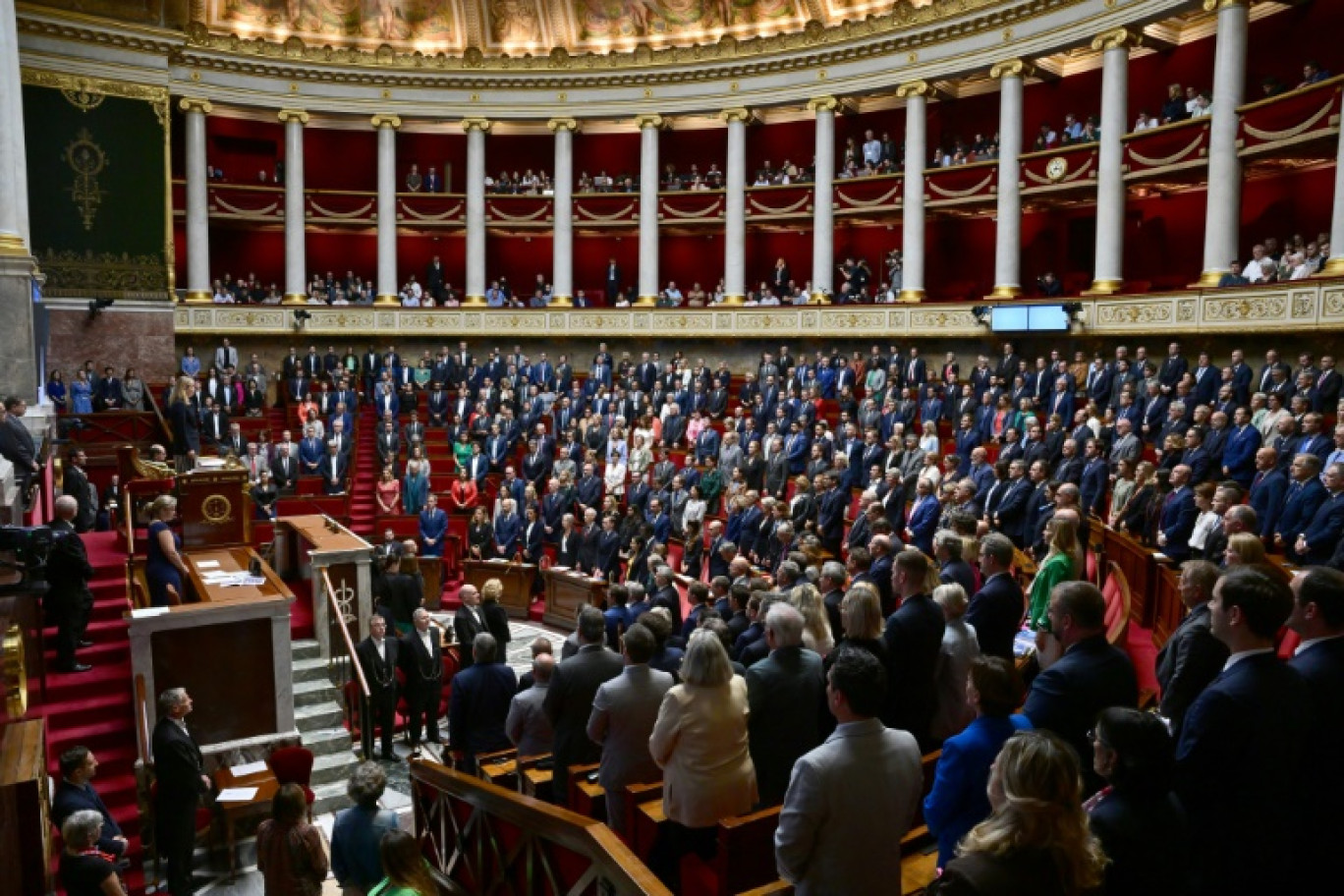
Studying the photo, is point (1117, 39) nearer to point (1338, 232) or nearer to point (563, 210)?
point (1338, 232)

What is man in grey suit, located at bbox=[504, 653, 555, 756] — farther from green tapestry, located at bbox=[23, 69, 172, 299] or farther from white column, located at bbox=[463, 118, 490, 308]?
white column, located at bbox=[463, 118, 490, 308]

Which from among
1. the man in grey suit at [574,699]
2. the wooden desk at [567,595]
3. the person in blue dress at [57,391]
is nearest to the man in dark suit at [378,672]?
the wooden desk at [567,595]

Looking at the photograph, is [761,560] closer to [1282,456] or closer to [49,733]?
[1282,456]

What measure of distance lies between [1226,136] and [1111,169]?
244cm

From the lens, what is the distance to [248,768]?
28.6 feet

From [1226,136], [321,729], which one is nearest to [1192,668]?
[321,729]

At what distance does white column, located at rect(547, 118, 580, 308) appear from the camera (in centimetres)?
2614

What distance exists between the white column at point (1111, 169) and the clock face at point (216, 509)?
15613 mm

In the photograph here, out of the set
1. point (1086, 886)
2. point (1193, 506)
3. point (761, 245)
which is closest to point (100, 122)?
point (761, 245)

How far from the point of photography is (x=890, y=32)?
21.8 metres

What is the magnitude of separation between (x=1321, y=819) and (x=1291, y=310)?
44.0 feet

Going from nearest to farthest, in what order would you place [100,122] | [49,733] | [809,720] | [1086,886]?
[1086,886] → [809,720] → [49,733] → [100,122]

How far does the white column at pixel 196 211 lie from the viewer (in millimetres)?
24062

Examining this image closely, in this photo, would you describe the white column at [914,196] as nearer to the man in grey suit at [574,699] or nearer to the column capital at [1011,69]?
the column capital at [1011,69]
